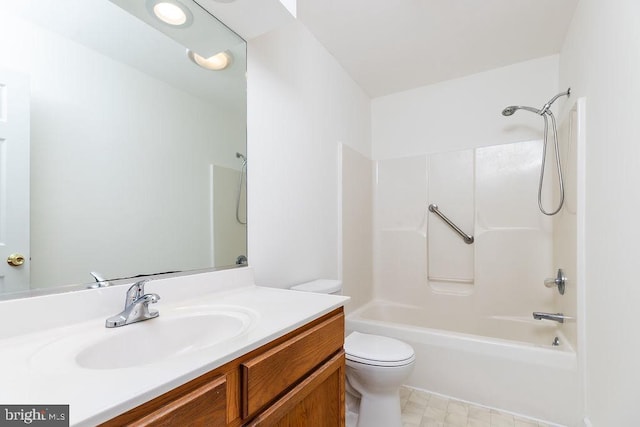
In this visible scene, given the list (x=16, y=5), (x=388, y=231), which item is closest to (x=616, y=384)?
(x=388, y=231)

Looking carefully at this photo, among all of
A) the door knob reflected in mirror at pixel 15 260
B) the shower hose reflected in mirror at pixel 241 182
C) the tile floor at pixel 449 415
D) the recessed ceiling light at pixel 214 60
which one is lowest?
the tile floor at pixel 449 415

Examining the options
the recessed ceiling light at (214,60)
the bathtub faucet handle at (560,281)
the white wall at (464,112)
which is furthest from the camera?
the white wall at (464,112)

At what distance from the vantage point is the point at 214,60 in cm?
134

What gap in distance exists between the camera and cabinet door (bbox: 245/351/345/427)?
76 cm

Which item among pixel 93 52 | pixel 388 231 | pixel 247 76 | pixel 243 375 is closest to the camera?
pixel 243 375

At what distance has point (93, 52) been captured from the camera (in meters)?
0.93

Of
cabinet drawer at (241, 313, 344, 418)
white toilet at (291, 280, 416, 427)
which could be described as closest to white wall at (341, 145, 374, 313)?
white toilet at (291, 280, 416, 427)

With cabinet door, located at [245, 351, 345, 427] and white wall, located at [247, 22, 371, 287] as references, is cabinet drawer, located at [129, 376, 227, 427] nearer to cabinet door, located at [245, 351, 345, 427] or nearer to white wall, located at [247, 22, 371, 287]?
cabinet door, located at [245, 351, 345, 427]

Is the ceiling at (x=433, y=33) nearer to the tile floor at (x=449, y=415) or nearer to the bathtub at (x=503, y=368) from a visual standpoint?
the bathtub at (x=503, y=368)

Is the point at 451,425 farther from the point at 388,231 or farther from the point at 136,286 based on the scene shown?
the point at 136,286

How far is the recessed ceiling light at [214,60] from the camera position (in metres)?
1.27

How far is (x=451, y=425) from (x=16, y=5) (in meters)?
2.41

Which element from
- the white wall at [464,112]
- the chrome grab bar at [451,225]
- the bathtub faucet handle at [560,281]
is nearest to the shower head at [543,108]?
the white wall at [464,112]

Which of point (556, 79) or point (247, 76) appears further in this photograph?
point (556, 79)
